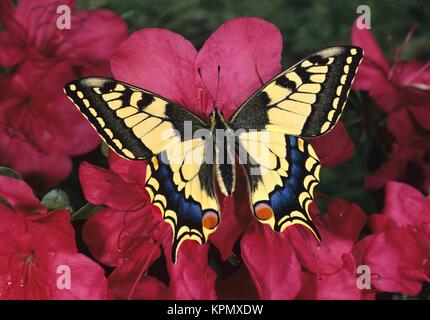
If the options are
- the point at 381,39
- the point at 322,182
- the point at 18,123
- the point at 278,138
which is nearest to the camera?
the point at 278,138

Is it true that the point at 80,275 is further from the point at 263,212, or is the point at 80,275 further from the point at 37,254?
the point at 263,212

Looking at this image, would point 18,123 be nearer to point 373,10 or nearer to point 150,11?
point 150,11

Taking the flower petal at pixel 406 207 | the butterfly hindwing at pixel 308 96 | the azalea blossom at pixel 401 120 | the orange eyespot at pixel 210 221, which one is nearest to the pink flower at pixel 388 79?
the azalea blossom at pixel 401 120

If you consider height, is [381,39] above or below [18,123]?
below

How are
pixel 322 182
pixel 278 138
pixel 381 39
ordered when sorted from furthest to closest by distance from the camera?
pixel 381 39 → pixel 322 182 → pixel 278 138

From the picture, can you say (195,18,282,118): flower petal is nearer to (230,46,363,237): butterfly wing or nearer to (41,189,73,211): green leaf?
(230,46,363,237): butterfly wing
